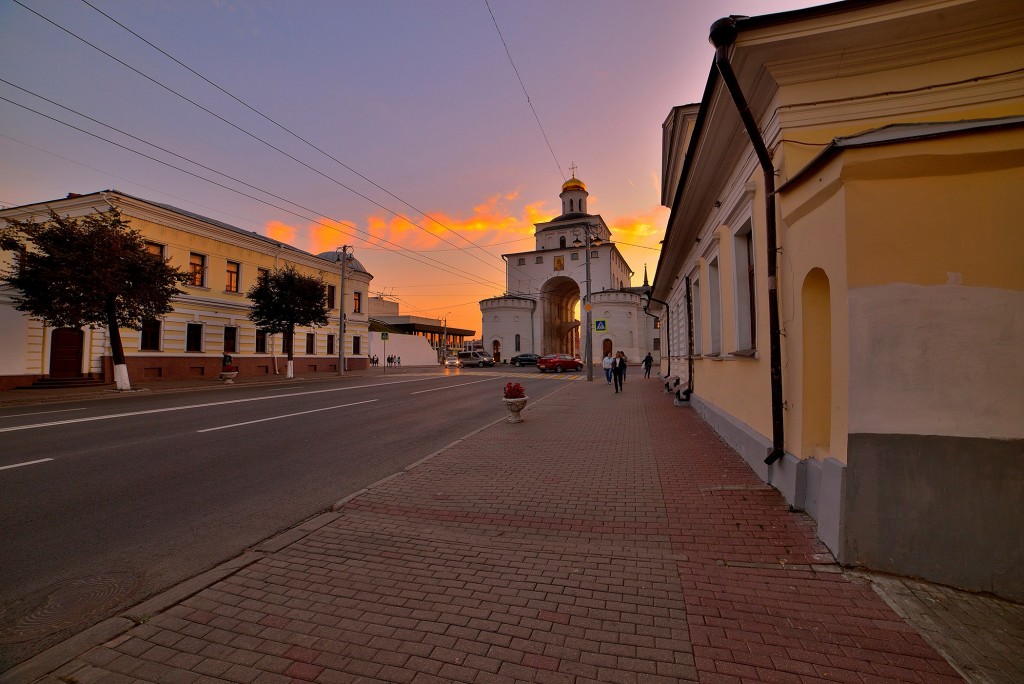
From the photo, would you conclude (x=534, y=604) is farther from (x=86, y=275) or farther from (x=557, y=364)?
(x=557, y=364)

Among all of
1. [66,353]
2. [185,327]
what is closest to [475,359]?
[185,327]

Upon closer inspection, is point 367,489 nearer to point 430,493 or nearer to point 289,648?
point 430,493

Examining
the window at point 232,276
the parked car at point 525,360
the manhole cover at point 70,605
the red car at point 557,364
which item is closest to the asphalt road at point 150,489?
the manhole cover at point 70,605

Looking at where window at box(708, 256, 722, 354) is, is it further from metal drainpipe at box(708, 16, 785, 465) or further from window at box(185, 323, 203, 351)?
window at box(185, 323, 203, 351)

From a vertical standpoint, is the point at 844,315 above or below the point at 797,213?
below

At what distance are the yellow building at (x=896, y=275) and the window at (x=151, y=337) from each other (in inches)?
1068

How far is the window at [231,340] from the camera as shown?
27609 millimetres

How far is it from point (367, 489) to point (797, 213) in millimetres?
5359

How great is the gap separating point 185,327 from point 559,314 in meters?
55.7

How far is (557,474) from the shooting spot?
6.03m

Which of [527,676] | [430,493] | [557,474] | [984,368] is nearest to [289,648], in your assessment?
[527,676]

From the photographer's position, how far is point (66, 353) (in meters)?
20.8

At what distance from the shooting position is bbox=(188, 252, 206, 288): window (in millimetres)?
25648

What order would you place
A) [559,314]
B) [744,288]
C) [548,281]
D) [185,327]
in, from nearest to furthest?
1. [744,288]
2. [185,327]
3. [548,281]
4. [559,314]
